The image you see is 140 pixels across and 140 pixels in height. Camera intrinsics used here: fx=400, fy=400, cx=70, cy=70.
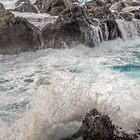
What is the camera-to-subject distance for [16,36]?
525 inches

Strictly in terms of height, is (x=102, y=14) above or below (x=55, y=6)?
below

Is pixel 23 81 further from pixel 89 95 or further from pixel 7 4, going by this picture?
pixel 7 4

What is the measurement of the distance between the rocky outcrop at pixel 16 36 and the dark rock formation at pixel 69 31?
1.53 ft

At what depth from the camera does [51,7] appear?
19.4 metres

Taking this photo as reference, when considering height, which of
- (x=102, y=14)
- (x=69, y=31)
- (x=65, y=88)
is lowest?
(x=65, y=88)

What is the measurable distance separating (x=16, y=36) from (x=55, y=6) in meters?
6.35

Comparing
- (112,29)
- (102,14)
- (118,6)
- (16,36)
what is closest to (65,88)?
(16,36)

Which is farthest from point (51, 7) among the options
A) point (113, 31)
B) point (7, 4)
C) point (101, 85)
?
point (101, 85)

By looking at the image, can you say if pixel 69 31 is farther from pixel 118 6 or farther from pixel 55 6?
pixel 118 6

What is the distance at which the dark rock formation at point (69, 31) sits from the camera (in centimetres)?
1413

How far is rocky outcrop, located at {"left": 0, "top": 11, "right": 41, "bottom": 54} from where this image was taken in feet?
42.9

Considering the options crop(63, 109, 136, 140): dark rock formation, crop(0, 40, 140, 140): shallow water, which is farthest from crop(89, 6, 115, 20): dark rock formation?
crop(63, 109, 136, 140): dark rock formation

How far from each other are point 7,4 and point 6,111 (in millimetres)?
20791

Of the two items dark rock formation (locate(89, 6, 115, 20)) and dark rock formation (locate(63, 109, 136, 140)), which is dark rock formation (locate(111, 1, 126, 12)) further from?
dark rock formation (locate(63, 109, 136, 140))
